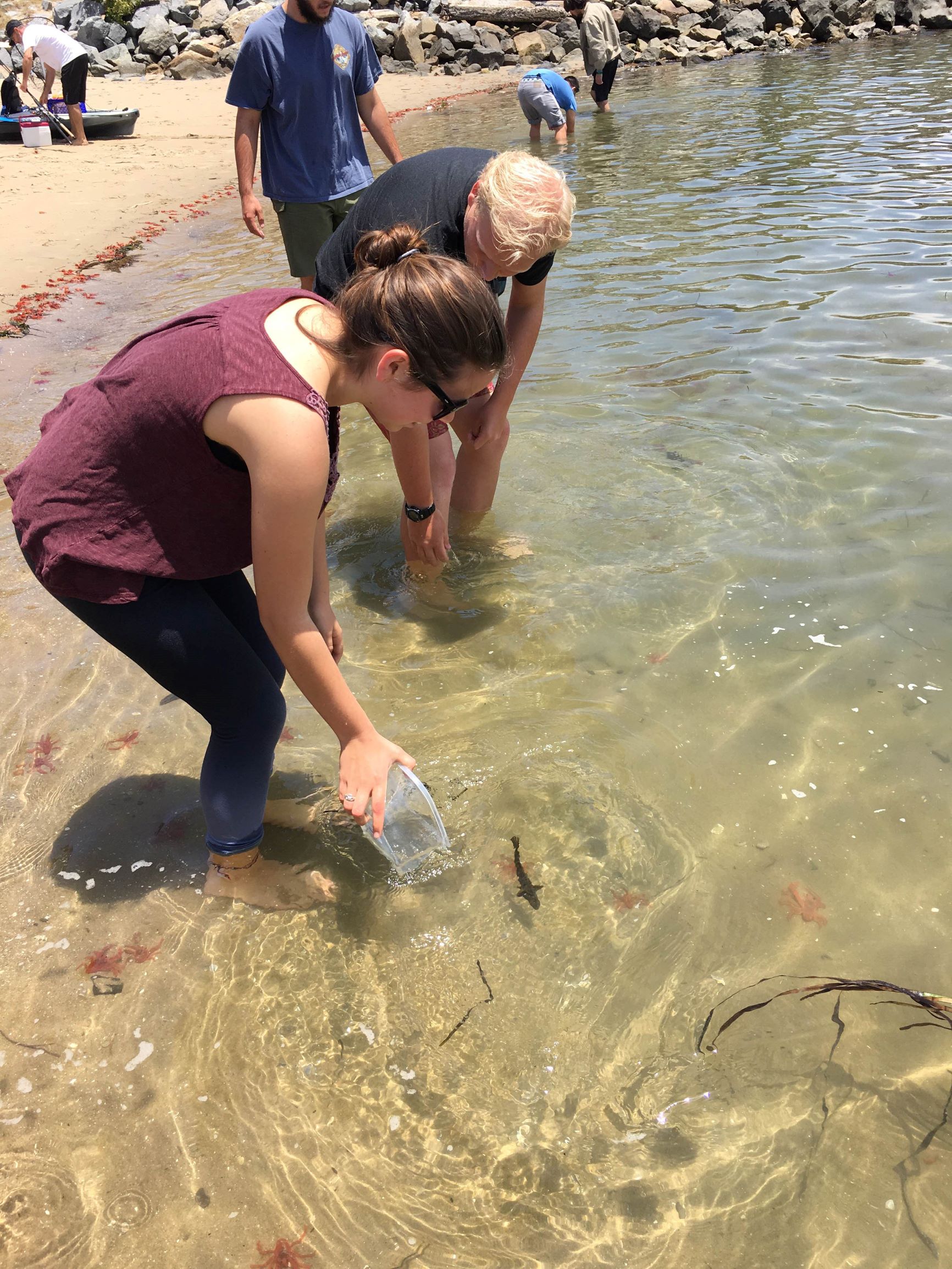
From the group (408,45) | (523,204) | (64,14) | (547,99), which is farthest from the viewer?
(64,14)

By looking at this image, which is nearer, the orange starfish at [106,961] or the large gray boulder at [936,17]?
the orange starfish at [106,961]

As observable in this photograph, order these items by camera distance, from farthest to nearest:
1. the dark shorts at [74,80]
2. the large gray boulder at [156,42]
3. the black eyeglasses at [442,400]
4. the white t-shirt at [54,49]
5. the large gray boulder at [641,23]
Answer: the large gray boulder at [641,23], the large gray boulder at [156,42], the dark shorts at [74,80], the white t-shirt at [54,49], the black eyeglasses at [442,400]

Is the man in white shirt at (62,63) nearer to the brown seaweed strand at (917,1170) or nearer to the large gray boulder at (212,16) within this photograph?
the large gray boulder at (212,16)

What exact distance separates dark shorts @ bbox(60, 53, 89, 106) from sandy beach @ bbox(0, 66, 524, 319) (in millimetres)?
700

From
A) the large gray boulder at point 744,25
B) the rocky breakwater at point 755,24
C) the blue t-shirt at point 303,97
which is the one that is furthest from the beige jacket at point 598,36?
the blue t-shirt at point 303,97

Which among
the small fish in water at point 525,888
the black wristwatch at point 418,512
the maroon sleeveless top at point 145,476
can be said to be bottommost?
the small fish in water at point 525,888

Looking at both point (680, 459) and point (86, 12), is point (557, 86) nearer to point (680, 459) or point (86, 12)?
point (680, 459)

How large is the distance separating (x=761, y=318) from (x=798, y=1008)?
5310mm

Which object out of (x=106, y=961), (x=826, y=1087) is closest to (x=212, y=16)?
(x=106, y=961)

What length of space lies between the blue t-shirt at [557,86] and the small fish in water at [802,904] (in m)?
13.4

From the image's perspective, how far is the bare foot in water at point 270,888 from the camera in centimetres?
253

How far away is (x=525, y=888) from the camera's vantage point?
2.57m

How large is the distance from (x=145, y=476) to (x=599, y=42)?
55.2 feet

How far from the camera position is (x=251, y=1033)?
7.30 feet
